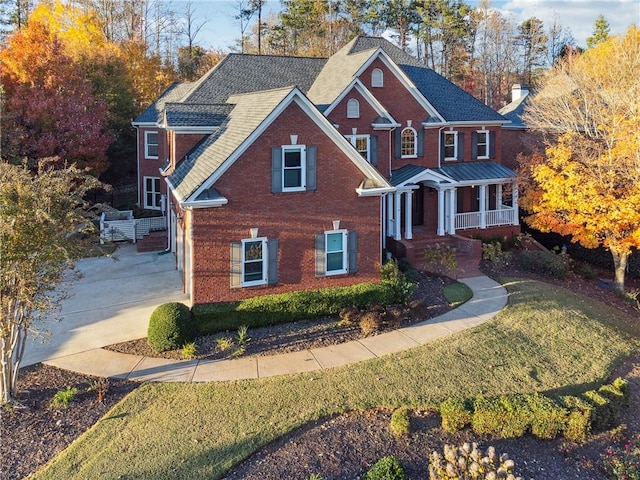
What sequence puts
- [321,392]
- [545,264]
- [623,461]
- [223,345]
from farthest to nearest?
[545,264], [223,345], [321,392], [623,461]

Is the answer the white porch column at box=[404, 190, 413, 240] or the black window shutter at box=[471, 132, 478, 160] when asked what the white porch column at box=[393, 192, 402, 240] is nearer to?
the white porch column at box=[404, 190, 413, 240]

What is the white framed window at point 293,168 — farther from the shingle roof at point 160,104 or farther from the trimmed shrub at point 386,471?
the shingle roof at point 160,104

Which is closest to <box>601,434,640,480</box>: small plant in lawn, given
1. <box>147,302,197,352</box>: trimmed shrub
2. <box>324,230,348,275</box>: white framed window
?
<box>324,230,348,275</box>: white framed window

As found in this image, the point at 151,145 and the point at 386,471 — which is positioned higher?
the point at 151,145

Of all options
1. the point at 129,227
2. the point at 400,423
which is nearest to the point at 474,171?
the point at 129,227

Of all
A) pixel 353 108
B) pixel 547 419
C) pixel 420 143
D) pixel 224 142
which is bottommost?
pixel 547 419

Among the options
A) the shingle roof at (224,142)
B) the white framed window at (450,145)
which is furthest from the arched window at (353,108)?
the white framed window at (450,145)

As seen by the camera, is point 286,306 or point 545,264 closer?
point 286,306

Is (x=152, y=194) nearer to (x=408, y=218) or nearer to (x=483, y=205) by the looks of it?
(x=408, y=218)
